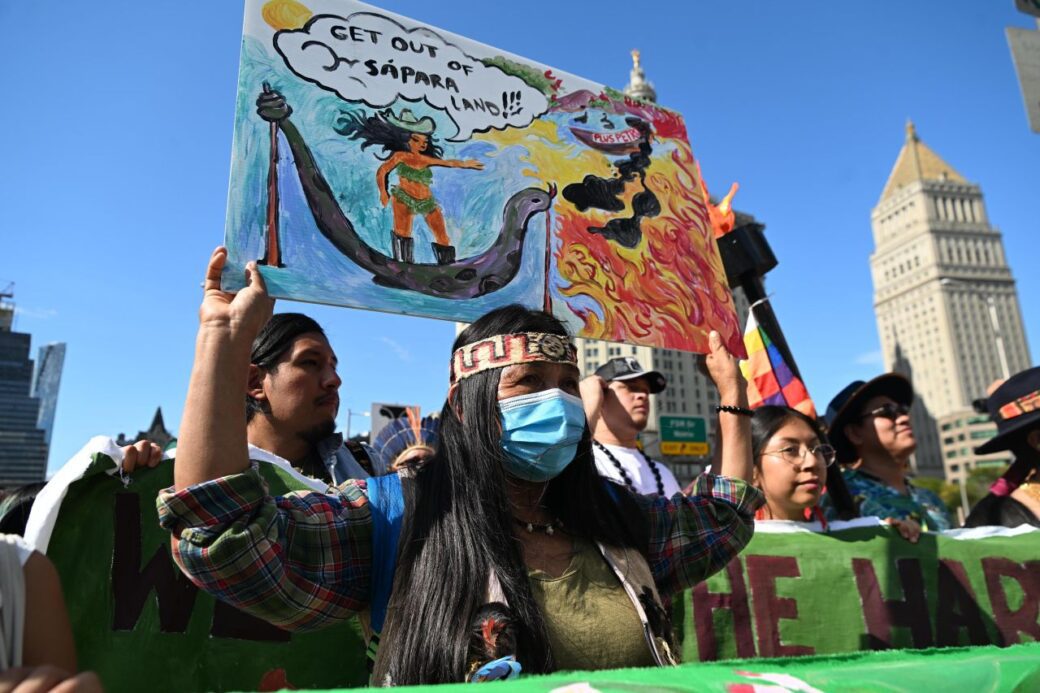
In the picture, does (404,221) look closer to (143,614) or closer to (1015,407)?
(143,614)

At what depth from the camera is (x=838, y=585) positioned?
319 centimetres

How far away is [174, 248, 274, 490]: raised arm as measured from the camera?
1.38m

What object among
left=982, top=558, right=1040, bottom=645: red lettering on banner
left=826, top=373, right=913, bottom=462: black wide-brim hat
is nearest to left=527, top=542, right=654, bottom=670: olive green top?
left=982, top=558, right=1040, bottom=645: red lettering on banner

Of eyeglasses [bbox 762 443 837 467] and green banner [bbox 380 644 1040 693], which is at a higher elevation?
eyeglasses [bbox 762 443 837 467]

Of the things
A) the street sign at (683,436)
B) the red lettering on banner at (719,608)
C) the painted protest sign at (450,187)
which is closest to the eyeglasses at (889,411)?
the painted protest sign at (450,187)

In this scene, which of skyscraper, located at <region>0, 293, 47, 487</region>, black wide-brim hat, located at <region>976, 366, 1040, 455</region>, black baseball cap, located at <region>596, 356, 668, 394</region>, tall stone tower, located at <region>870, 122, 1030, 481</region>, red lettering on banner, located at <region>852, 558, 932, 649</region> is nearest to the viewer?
red lettering on banner, located at <region>852, 558, 932, 649</region>

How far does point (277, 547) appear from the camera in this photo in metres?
1.45

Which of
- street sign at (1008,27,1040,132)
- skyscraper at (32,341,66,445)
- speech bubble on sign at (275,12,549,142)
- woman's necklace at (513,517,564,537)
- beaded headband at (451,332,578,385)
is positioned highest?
skyscraper at (32,341,66,445)

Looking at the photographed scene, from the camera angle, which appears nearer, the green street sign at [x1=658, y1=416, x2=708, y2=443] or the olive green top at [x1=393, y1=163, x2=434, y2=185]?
the olive green top at [x1=393, y1=163, x2=434, y2=185]

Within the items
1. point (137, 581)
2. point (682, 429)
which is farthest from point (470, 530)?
point (682, 429)

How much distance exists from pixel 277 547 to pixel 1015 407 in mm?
4039

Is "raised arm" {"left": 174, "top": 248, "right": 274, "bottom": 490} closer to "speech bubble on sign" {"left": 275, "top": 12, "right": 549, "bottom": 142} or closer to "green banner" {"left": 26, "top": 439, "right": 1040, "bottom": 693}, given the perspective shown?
"green banner" {"left": 26, "top": 439, "right": 1040, "bottom": 693}

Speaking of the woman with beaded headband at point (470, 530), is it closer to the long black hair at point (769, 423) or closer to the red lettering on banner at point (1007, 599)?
the long black hair at point (769, 423)

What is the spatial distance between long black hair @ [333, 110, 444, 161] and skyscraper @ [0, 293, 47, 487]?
114330 millimetres
